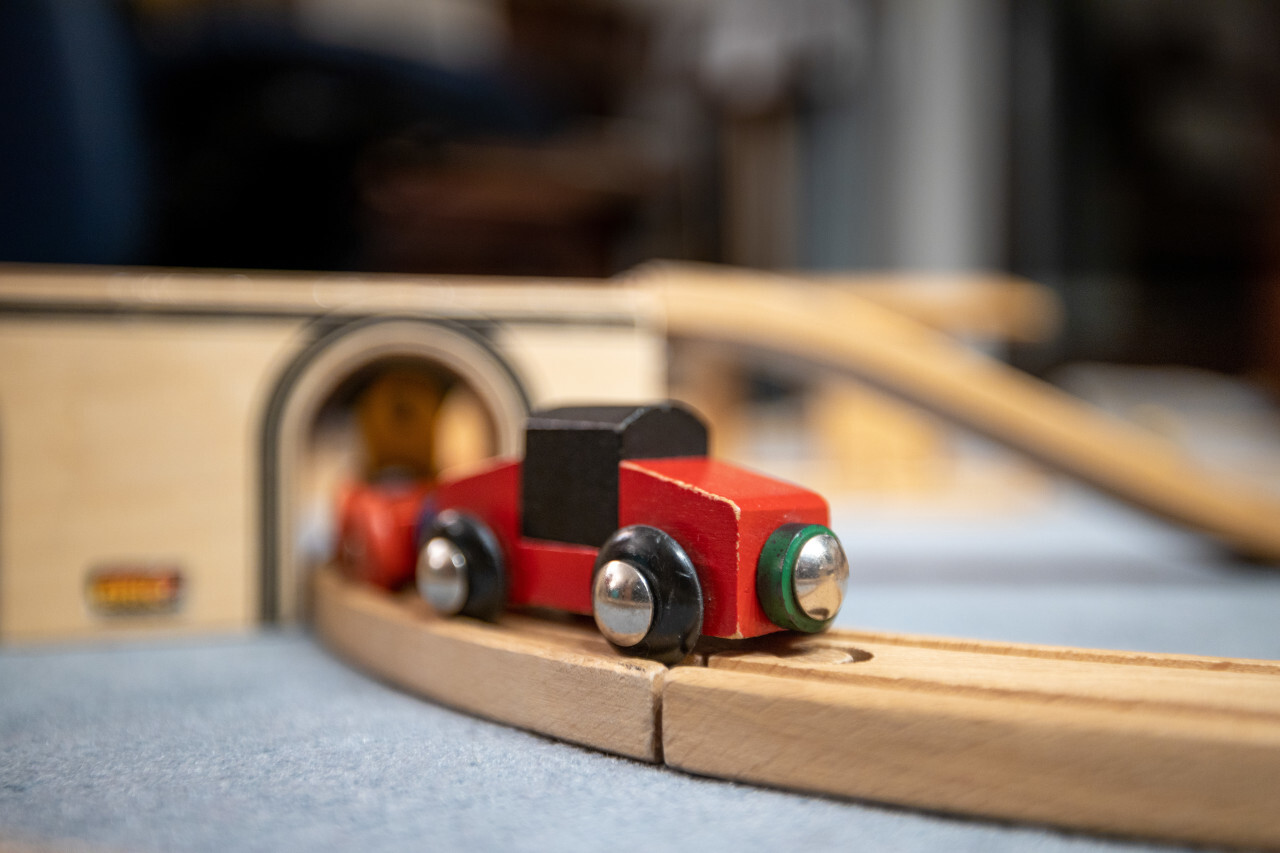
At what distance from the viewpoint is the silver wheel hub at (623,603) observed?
0.53m

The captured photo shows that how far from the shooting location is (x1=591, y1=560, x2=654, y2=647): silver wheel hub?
0.53 meters

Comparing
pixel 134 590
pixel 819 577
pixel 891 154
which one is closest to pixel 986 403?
pixel 819 577

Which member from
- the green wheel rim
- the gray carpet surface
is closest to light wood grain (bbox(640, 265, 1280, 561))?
the gray carpet surface

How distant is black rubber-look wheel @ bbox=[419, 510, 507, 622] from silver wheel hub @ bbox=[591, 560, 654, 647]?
0.41 ft

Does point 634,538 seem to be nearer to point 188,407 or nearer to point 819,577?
point 819,577

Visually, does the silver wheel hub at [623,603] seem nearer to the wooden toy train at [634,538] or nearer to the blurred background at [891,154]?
the wooden toy train at [634,538]

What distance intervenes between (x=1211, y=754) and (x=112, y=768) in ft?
1.92

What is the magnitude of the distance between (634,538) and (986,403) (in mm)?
707

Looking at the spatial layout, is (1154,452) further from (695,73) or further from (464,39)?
(695,73)

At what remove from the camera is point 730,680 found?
0.50 m

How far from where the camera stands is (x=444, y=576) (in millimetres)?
653

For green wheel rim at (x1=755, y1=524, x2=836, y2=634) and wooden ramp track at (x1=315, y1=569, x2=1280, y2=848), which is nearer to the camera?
wooden ramp track at (x1=315, y1=569, x2=1280, y2=848)

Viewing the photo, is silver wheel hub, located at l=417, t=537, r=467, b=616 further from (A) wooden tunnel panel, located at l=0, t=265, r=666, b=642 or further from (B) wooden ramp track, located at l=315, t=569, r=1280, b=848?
(A) wooden tunnel panel, located at l=0, t=265, r=666, b=642

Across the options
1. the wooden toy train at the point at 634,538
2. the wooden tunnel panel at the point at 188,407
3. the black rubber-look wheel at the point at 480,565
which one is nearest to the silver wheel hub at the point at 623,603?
the wooden toy train at the point at 634,538
